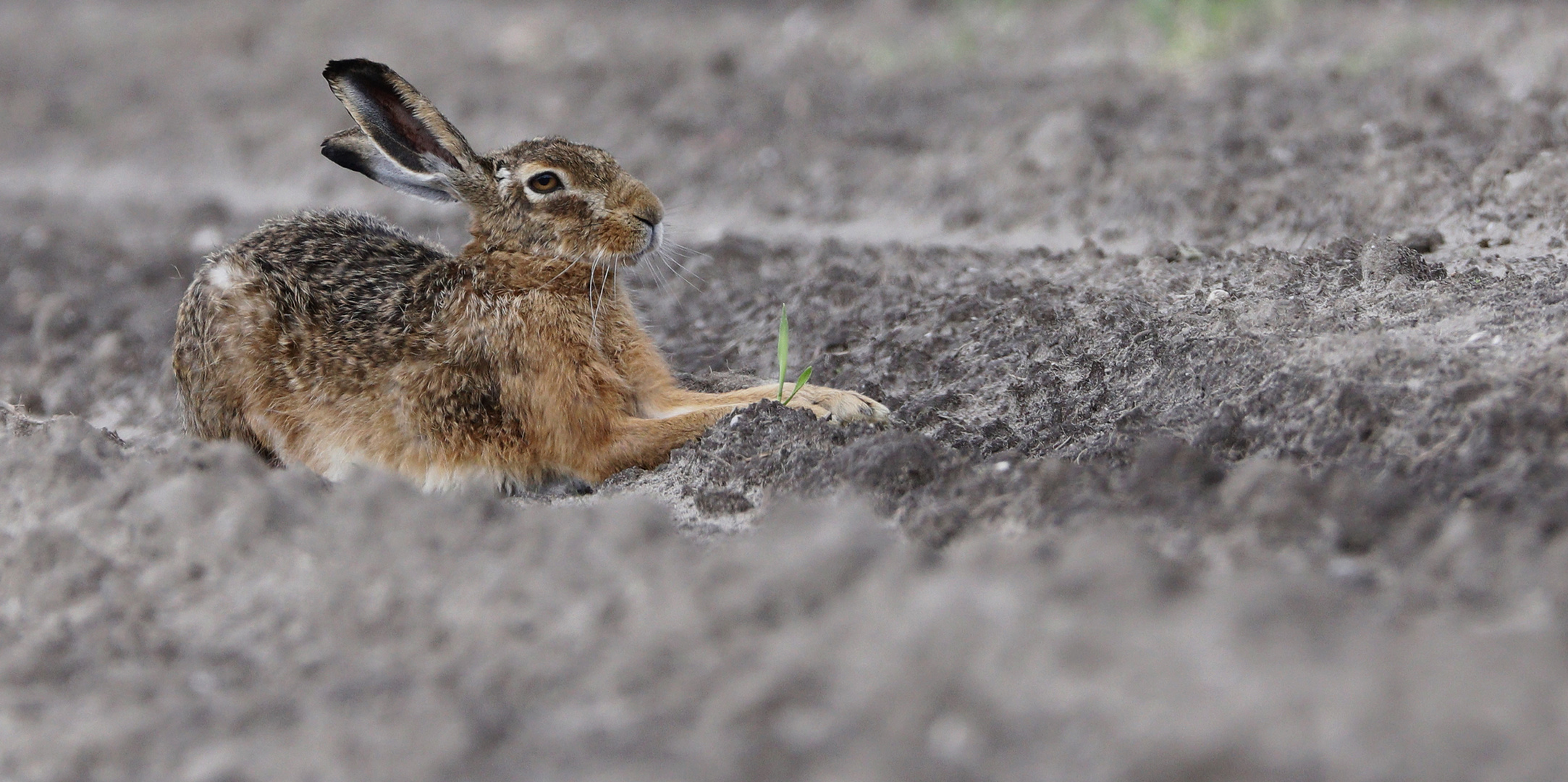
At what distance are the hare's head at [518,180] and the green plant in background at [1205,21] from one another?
538 cm

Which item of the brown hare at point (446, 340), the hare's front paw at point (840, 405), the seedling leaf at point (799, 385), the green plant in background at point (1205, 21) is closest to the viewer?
the seedling leaf at point (799, 385)

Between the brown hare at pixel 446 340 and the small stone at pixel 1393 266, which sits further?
the small stone at pixel 1393 266

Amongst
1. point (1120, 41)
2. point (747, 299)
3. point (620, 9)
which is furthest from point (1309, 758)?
point (620, 9)

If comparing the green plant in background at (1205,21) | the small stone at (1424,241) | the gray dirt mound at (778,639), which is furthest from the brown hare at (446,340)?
the green plant in background at (1205,21)

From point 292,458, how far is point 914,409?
2093 millimetres

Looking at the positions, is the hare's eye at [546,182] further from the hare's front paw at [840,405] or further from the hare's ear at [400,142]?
the hare's front paw at [840,405]

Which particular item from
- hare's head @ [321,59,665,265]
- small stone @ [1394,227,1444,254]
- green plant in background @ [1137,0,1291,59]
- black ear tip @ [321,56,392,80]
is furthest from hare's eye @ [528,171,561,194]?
green plant in background @ [1137,0,1291,59]

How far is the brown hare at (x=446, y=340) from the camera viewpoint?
4.23m

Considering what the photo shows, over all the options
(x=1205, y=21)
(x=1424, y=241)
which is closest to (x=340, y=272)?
(x=1424, y=241)

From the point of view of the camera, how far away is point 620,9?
1424 cm

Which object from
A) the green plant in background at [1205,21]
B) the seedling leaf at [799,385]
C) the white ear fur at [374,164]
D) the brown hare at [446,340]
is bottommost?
the seedling leaf at [799,385]

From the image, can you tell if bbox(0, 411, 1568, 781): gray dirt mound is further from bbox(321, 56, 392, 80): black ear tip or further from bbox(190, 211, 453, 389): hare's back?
bbox(321, 56, 392, 80): black ear tip

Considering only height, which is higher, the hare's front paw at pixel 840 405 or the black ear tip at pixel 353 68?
the black ear tip at pixel 353 68

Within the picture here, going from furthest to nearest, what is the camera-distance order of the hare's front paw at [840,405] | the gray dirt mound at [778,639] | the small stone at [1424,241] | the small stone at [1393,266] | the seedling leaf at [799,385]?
the small stone at [1424,241], the small stone at [1393,266], the hare's front paw at [840,405], the seedling leaf at [799,385], the gray dirt mound at [778,639]
